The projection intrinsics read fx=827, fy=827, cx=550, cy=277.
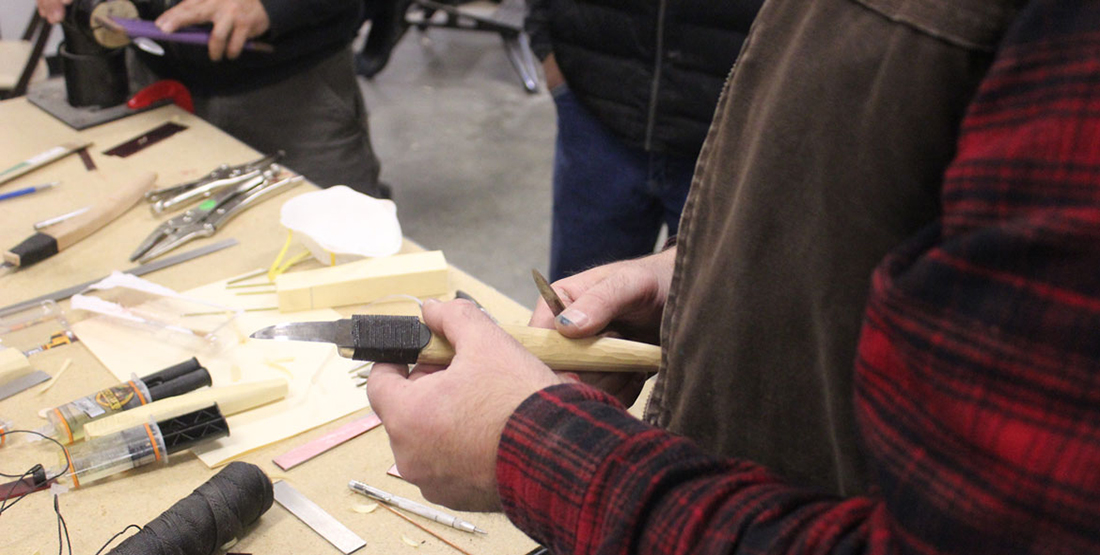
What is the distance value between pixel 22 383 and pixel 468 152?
3491 mm

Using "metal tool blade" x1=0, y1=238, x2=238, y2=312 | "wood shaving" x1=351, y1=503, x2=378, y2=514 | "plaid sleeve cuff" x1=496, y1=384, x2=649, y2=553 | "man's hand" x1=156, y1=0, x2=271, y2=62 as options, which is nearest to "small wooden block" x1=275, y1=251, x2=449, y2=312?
"metal tool blade" x1=0, y1=238, x2=238, y2=312

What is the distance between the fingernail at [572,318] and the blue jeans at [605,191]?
112 cm

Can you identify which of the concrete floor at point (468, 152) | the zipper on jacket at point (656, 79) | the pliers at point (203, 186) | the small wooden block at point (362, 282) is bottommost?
the concrete floor at point (468, 152)

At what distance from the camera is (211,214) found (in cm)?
178

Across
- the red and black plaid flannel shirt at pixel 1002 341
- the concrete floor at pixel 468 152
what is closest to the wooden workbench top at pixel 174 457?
the red and black plaid flannel shirt at pixel 1002 341

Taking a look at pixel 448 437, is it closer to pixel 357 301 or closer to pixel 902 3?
pixel 902 3

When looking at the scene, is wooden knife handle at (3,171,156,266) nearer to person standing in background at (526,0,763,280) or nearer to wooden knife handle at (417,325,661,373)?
person standing in background at (526,0,763,280)

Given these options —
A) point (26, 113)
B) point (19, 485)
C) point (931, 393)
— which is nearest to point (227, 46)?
point (26, 113)

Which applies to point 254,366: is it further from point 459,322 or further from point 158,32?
point 158,32

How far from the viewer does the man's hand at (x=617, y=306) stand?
38.4 inches

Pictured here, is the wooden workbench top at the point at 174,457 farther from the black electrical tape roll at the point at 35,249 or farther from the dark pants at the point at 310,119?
the dark pants at the point at 310,119

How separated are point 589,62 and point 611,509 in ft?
5.19

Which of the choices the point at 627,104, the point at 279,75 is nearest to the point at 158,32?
the point at 279,75

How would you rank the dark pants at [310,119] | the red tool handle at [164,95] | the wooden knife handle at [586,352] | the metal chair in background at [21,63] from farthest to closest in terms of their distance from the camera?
the metal chair in background at [21,63] → the dark pants at [310,119] → the red tool handle at [164,95] → the wooden knife handle at [586,352]
